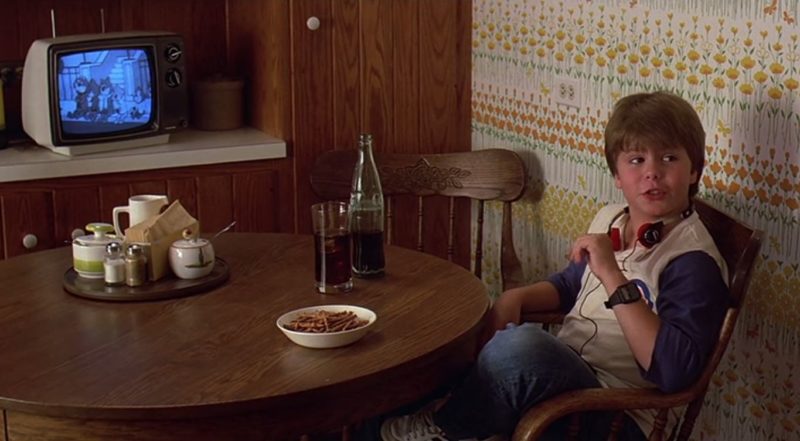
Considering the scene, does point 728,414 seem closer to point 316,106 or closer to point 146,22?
point 316,106

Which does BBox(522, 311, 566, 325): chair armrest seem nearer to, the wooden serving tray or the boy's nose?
the boy's nose

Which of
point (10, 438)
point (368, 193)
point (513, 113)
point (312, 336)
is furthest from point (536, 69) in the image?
point (10, 438)

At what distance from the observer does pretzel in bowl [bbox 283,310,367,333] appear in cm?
204

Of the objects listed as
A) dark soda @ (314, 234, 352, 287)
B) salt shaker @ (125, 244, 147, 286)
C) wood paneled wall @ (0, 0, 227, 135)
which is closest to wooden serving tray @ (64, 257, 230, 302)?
salt shaker @ (125, 244, 147, 286)

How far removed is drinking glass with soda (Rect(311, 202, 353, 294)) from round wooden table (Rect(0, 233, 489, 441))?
0.03m

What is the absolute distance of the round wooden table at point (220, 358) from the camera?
1.83m

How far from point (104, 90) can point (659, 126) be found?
63.9 inches

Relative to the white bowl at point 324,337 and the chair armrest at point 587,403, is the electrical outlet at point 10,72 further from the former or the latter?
the chair armrest at point 587,403

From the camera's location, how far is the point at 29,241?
3121 mm

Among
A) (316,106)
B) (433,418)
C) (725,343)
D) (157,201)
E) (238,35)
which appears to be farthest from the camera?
(238,35)

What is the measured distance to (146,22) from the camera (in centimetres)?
359

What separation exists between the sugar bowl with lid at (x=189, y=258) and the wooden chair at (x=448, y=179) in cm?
97

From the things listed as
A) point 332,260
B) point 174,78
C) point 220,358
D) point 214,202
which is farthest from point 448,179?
point 220,358

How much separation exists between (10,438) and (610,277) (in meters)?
1.09
